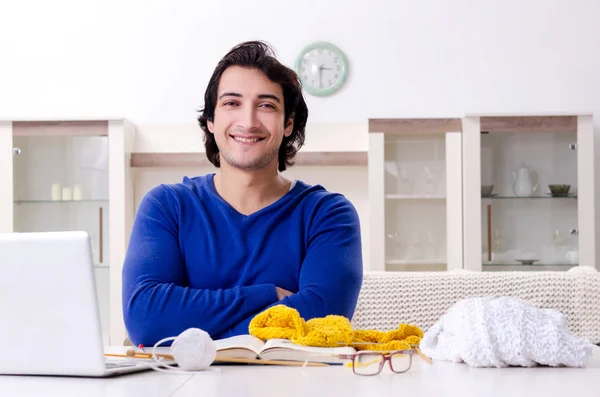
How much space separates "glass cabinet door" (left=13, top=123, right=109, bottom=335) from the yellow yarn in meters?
3.47

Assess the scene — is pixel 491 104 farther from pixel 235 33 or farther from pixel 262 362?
pixel 262 362

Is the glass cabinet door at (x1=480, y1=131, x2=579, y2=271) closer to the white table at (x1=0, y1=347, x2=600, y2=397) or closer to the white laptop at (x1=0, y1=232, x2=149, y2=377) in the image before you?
the white table at (x1=0, y1=347, x2=600, y2=397)

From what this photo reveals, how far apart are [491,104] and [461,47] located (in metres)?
0.36

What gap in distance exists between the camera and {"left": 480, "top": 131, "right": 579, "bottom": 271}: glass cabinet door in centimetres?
468

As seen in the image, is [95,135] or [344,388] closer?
[344,388]

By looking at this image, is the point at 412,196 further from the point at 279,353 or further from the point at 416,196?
the point at 279,353

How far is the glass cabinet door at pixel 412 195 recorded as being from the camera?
473cm

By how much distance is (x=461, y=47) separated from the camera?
495 centimetres

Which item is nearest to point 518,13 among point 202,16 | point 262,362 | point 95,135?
point 202,16

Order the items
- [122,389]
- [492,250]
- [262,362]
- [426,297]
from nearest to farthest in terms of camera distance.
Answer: [122,389] < [262,362] < [426,297] < [492,250]

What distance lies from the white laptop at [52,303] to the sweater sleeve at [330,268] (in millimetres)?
674

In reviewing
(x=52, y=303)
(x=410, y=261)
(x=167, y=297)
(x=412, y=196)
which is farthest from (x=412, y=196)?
(x=52, y=303)

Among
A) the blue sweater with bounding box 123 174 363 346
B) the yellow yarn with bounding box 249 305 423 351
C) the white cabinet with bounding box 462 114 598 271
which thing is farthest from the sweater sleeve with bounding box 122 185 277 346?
the white cabinet with bounding box 462 114 598 271

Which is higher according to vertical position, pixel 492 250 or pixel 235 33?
pixel 235 33
